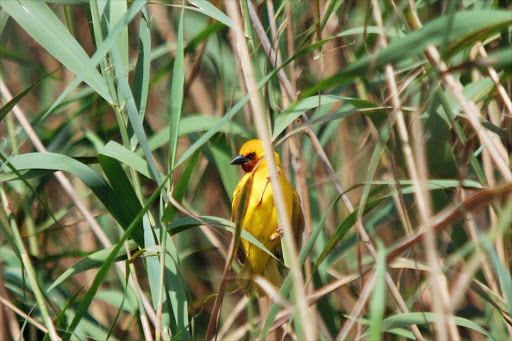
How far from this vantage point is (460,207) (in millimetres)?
964

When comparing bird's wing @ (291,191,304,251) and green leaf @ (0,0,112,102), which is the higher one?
green leaf @ (0,0,112,102)

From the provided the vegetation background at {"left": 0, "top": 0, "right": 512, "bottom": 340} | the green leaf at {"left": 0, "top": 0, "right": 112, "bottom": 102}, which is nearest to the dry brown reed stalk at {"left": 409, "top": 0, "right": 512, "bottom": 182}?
the vegetation background at {"left": 0, "top": 0, "right": 512, "bottom": 340}

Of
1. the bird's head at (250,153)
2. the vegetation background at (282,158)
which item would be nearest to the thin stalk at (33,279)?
the vegetation background at (282,158)

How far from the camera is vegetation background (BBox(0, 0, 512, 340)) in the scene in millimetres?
1079

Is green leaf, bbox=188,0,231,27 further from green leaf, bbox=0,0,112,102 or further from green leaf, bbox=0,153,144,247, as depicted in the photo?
green leaf, bbox=0,153,144,247

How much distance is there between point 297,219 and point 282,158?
0.30 m

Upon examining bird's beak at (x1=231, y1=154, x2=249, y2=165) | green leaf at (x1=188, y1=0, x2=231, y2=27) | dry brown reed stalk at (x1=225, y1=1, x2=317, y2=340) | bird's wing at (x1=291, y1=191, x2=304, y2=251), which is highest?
green leaf at (x1=188, y1=0, x2=231, y2=27)

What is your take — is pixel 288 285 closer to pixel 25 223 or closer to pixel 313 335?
pixel 313 335

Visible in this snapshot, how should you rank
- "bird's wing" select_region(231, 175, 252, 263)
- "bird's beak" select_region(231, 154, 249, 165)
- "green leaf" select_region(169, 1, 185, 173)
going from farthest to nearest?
"bird's beak" select_region(231, 154, 249, 165)
"green leaf" select_region(169, 1, 185, 173)
"bird's wing" select_region(231, 175, 252, 263)

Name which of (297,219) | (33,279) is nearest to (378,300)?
(33,279)

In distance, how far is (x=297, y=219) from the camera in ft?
7.80

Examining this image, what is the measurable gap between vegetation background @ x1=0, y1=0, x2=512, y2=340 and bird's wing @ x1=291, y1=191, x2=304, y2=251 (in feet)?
0.32

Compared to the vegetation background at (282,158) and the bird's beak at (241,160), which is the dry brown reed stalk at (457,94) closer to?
the vegetation background at (282,158)

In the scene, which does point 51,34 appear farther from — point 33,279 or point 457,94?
point 457,94
